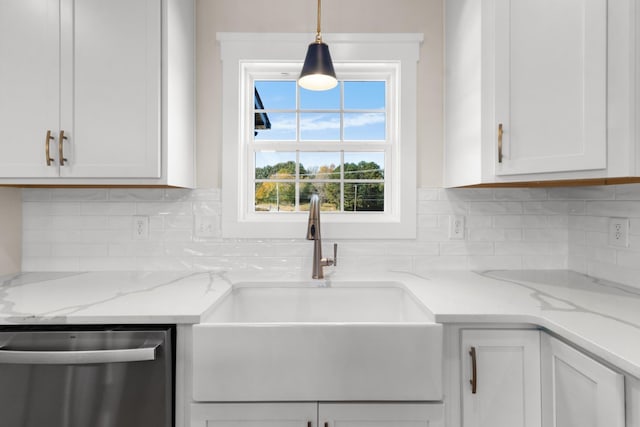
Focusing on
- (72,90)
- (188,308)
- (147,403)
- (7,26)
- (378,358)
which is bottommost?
(147,403)

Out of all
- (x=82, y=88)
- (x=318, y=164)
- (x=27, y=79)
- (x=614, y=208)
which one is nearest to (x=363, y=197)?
(x=318, y=164)

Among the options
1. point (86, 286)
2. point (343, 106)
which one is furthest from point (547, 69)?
point (86, 286)

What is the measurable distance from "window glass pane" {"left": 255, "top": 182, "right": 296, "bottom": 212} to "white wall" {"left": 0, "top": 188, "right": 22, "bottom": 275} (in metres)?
1.17

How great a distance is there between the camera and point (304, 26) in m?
1.90

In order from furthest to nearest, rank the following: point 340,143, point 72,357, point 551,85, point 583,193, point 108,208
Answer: point 340,143, point 108,208, point 583,193, point 551,85, point 72,357

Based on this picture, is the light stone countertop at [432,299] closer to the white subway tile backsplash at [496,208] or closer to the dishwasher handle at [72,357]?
the dishwasher handle at [72,357]

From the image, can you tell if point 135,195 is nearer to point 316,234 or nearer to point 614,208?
point 316,234

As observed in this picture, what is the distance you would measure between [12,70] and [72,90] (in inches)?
9.7

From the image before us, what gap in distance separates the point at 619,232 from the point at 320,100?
4.99 feet

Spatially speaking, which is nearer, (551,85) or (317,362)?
(317,362)

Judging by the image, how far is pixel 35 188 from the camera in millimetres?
1861

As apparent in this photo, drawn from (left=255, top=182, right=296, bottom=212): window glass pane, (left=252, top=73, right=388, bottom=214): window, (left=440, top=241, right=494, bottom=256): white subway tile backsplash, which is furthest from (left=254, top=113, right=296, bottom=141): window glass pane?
(left=440, top=241, right=494, bottom=256): white subway tile backsplash

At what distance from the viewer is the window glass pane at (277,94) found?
2053 mm

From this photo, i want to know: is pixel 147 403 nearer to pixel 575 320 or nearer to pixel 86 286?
pixel 86 286
